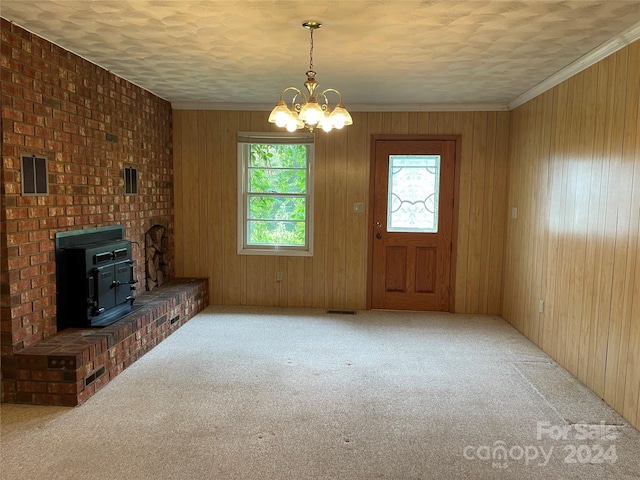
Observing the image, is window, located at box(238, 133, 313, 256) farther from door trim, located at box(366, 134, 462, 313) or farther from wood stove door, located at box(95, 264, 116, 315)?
wood stove door, located at box(95, 264, 116, 315)

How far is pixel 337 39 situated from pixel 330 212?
2515mm

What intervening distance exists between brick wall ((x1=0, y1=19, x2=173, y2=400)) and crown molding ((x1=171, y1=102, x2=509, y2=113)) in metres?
0.94

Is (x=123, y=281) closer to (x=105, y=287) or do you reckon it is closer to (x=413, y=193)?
(x=105, y=287)

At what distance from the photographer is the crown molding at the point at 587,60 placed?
9.05 ft

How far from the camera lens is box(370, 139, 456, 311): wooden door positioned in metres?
5.21

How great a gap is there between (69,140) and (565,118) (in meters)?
3.86

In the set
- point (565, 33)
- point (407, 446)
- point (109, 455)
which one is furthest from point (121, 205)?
point (565, 33)

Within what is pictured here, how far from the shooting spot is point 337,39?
9.88 feet

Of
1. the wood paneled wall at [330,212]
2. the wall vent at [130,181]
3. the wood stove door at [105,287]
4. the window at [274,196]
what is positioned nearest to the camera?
the wood stove door at [105,287]

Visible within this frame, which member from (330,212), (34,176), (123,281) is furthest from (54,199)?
(330,212)

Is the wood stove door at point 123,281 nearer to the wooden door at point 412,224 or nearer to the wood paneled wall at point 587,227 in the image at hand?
the wooden door at point 412,224

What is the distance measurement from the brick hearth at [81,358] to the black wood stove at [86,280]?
0.35ft

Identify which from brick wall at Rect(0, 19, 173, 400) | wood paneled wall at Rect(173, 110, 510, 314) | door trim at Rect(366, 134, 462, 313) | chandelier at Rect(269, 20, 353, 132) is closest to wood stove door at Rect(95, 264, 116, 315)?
brick wall at Rect(0, 19, 173, 400)

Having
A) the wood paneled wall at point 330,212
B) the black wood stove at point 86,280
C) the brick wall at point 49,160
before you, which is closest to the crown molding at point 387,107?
the wood paneled wall at point 330,212
